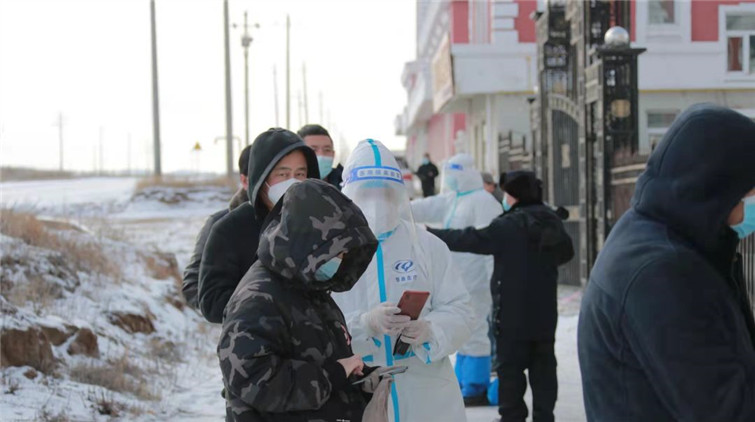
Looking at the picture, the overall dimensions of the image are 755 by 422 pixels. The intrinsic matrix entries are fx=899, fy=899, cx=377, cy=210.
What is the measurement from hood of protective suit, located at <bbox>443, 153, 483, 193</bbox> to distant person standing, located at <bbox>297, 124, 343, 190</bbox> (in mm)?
1852

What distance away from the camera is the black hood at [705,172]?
2.16 meters

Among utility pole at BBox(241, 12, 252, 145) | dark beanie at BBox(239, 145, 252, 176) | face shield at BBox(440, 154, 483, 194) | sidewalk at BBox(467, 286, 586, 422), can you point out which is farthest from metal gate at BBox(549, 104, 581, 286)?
utility pole at BBox(241, 12, 252, 145)

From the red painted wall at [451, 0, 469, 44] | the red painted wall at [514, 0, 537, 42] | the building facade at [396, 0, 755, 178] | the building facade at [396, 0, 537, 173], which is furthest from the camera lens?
the red painted wall at [451, 0, 469, 44]

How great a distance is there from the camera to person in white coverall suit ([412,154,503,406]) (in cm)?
688

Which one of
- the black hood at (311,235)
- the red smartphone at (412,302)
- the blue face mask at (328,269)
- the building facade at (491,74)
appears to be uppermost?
the building facade at (491,74)

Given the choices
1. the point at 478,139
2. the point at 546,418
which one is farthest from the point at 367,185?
the point at 478,139

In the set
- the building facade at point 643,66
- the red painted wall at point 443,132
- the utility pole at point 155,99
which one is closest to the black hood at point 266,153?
the building facade at point 643,66

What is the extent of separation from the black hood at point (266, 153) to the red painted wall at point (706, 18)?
21.7m

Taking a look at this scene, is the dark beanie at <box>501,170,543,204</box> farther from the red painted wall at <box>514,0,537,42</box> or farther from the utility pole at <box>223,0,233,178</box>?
the utility pole at <box>223,0,233,178</box>

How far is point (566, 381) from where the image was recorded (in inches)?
298

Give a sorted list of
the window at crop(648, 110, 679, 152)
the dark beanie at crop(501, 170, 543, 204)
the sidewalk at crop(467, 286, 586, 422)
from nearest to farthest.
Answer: the dark beanie at crop(501, 170, 543, 204), the sidewalk at crop(467, 286, 586, 422), the window at crop(648, 110, 679, 152)

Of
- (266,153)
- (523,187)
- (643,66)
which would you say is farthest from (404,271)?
(643,66)

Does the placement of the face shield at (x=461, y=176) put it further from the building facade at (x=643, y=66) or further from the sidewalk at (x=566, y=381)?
the building facade at (x=643, y=66)

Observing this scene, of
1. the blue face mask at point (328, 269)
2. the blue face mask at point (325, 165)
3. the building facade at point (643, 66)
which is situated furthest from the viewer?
the building facade at point (643, 66)
